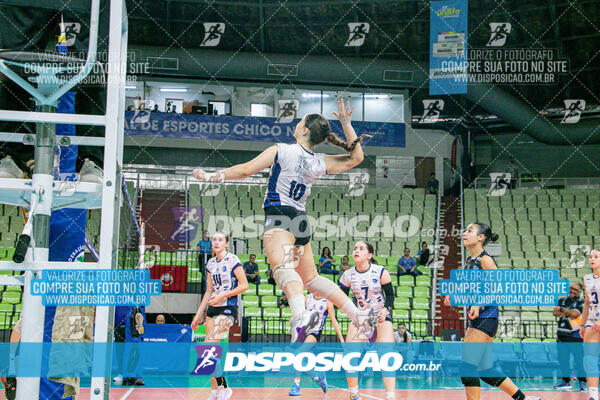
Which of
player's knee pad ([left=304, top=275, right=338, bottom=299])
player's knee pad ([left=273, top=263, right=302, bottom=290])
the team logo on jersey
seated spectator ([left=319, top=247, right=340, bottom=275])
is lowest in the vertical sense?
the team logo on jersey

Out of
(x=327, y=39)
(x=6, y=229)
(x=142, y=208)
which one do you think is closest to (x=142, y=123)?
(x=142, y=208)

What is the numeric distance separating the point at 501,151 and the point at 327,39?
700 centimetres

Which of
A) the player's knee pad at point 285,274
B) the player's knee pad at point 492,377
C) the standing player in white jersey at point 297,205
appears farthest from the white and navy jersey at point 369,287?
the player's knee pad at point 285,274

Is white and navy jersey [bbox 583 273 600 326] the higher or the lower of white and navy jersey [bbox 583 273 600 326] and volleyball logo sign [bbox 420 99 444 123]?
the lower

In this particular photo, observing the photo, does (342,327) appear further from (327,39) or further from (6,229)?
(327,39)

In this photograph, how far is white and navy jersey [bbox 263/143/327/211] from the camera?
4.73 meters

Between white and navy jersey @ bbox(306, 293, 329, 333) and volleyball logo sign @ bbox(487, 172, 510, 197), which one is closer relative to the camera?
white and navy jersey @ bbox(306, 293, 329, 333)

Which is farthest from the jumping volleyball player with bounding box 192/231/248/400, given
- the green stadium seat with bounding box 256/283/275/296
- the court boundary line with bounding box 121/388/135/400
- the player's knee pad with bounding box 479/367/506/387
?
the green stadium seat with bounding box 256/283/275/296

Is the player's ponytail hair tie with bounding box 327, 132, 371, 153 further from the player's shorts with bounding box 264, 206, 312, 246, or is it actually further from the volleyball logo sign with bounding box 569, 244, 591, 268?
the volleyball logo sign with bounding box 569, 244, 591, 268

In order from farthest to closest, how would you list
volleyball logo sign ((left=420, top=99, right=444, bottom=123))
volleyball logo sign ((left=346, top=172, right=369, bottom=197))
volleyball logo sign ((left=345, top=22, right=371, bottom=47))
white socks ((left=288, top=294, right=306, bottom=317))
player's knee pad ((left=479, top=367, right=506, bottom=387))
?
1. volleyball logo sign ((left=420, top=99, right=444, bottom=123))
2. volleyball logo sign ((left=345, top=22, right=371, bottom=47))
3. volleyball logo sign ((left=346, top=172, right=369, bottom=197))
4. player's knee pad ((left=479, top=367, right=506, bottom=387))
5. white socks ((left=288, top=294, right=306, bottom=317))

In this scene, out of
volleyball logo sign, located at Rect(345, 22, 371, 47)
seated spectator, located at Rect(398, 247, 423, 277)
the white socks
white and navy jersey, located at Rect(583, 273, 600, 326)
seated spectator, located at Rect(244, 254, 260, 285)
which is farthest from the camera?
volleyball logo sign, located at Rect(345, 22, 371, 47)

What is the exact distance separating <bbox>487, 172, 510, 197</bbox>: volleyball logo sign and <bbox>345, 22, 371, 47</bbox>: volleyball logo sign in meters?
5.64

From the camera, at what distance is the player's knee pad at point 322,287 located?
479cm

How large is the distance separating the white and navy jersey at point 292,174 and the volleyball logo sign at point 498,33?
566 inches
